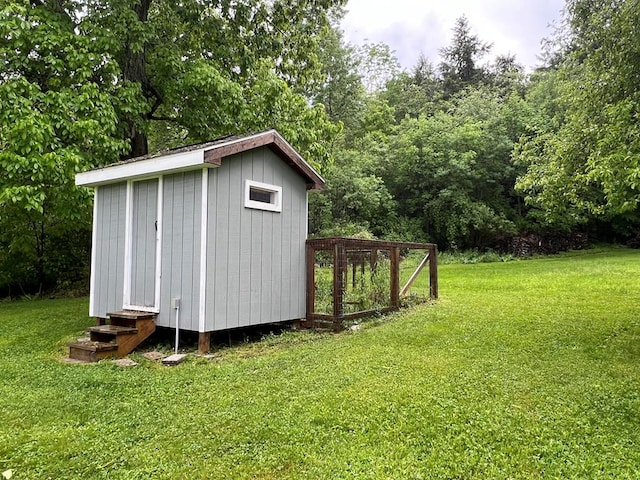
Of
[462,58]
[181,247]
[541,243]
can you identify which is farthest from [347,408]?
[462,58]

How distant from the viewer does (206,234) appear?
196 inches

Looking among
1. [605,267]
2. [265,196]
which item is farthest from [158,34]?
[605,267]

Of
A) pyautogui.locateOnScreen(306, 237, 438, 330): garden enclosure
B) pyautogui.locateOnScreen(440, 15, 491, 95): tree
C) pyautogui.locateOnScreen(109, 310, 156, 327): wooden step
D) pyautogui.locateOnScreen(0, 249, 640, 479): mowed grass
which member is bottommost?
pyautogui.locateOnScreen(0, 249, 640, 479): mowed grass

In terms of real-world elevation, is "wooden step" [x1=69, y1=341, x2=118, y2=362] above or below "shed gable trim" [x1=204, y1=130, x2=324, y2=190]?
below

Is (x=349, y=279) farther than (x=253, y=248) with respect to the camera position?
Yes

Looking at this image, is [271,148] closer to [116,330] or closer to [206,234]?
[206,234]

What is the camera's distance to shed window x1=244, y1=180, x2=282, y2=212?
18.0ft

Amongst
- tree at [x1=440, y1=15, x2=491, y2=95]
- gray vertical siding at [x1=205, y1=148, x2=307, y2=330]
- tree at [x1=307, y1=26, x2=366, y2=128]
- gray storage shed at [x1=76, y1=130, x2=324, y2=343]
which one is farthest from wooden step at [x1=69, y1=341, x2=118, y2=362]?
tree at [x1=440, y1=15, x2=491, y2=95]

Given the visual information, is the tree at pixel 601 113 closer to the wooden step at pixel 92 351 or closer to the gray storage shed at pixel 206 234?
the gray storage shed at pixel 206 234

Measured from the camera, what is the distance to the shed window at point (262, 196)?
548 cm

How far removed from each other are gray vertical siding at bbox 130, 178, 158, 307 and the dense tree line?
1535 mm

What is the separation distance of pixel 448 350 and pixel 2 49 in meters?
7.40

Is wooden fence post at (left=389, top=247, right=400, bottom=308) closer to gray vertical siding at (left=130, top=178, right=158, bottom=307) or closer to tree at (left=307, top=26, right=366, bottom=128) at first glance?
gray vertical siding at (left=130, top=178, right=158, bottom=307)

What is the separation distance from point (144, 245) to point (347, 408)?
11.6 ft
